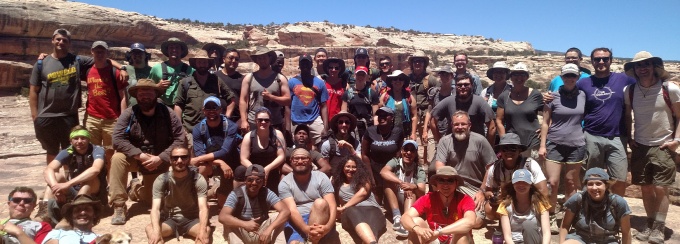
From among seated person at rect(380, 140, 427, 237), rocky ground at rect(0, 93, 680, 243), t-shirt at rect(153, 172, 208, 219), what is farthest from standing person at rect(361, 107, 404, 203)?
t-shirt at rect(153, 172, 208, 219)

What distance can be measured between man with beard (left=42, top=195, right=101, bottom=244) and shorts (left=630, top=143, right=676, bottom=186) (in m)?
6.34

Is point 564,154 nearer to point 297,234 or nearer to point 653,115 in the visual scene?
point 653,115

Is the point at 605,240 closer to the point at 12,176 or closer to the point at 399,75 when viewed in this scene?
the point at 399,75

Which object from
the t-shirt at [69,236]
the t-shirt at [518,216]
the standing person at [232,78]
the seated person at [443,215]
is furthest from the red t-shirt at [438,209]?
the standing person at [232,78]

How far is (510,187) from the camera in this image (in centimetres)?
488

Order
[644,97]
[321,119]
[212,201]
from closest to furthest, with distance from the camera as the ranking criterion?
[644,97], [212,201], [321,119]

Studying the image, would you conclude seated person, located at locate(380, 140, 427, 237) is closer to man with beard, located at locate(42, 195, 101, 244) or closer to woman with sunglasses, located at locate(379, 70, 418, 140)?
woman with sunglasses, located at locate(379, 70, 418, 140)

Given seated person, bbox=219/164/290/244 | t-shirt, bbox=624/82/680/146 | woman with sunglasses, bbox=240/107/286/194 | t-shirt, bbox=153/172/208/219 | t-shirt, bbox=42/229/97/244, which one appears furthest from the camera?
woman with sunglasses, bbox=240/107/286/194

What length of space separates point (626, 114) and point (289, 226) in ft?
15.0

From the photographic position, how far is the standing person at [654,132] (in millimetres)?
5594

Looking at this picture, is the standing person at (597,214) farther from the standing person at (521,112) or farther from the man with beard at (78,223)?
the man with beard at (78,223)

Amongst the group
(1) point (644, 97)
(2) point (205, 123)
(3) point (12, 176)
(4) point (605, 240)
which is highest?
(1) point (644, 97)

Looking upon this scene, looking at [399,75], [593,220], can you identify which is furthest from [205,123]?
[593,220]

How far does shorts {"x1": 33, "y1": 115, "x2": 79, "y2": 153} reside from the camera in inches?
248
